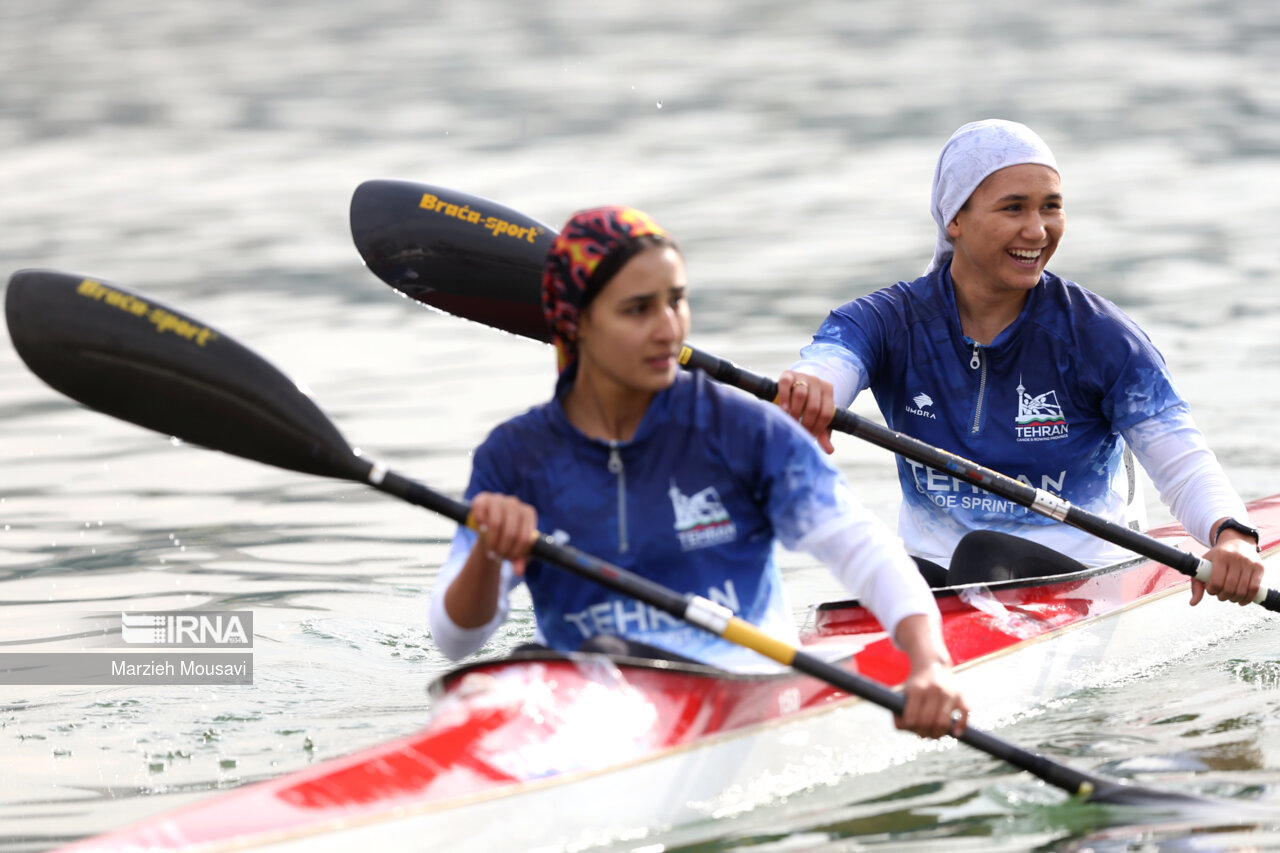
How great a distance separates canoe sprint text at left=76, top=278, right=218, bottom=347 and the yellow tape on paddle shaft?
163cm

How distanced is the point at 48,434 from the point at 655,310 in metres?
6.69

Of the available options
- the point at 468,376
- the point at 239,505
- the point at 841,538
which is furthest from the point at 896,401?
the point at 468,376

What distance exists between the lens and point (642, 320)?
4.31 m

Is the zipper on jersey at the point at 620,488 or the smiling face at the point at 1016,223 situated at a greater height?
the smiling face at the point at 1016,223

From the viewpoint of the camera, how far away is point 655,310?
14.2 feet

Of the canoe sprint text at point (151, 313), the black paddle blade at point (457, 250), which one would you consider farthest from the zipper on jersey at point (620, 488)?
the black paddle blade at point (457, 250)

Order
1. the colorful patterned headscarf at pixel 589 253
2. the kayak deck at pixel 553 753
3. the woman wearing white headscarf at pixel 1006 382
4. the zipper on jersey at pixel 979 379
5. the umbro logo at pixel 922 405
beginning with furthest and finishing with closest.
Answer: the umbro logo at pixel 922 405 → the zipper on jersey at pixel 979 379 → the woman wearing white headscarf at pixel 1006 382 → the colorful patterned headscarf at pixel 589 253 → the kayak deck at pixel 553 753

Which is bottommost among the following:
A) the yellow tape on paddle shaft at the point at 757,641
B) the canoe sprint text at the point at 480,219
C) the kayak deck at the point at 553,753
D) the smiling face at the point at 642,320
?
the kayak deck at the point at 553,753

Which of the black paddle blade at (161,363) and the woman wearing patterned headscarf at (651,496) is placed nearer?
the woman wearing patterned headscarf at (651,496)

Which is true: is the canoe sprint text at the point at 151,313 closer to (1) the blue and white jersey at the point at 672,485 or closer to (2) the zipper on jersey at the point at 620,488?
(1) the blue and white jersey at the point at 672,485

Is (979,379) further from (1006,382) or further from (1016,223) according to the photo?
(1016,223)

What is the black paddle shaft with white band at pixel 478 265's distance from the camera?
589 cm

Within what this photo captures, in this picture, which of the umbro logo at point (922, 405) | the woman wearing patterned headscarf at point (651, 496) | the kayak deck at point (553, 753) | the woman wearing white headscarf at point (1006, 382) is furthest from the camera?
the umbro logo at point (922, 405)

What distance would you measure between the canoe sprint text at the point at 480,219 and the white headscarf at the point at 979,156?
4.47 feet
